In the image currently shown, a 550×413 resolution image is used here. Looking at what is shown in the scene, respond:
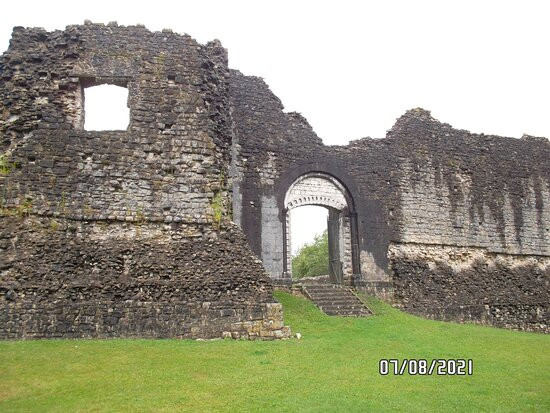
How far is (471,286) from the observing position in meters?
20.2

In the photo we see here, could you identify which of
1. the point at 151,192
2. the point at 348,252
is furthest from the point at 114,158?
the point at 348,252

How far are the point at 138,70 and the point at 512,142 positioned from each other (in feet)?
53.0

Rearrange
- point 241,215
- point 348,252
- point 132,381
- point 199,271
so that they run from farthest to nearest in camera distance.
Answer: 1. point 348,252
2. point 241,215
3. point 199,271
4. point 132,381

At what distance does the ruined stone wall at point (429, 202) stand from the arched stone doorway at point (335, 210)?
0.25 meters

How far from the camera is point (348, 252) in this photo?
18.9 meters

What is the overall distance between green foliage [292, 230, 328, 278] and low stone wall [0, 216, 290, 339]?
3139 cm

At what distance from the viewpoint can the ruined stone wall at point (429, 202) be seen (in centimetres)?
1809

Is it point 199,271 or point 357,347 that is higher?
point 199,271

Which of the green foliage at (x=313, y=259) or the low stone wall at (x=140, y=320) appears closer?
the low stone wall at (x=140, y=320)

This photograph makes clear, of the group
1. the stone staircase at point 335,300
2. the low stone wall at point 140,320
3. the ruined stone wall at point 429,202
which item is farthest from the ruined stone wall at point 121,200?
the ruined stone wall at point 429,202

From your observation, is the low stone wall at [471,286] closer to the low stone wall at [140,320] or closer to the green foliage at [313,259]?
the low stone wall at [140,320]

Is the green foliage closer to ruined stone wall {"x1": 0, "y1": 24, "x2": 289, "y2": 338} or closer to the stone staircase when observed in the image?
the stone staircase

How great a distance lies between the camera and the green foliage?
44016 mm

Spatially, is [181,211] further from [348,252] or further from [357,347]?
[348,252]
